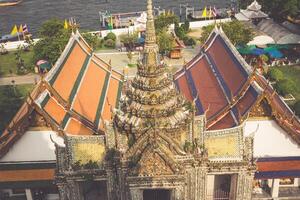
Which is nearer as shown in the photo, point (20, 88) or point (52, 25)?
point (20, 88)

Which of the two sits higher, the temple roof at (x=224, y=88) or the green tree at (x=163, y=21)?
the temple roof at (x=224, y=88)

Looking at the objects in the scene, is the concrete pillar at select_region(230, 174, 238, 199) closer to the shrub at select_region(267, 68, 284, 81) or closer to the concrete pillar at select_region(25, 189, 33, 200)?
the concrete pillar at select_region(25, 189, 33, 200)

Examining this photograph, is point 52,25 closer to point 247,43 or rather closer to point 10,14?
point 247,43

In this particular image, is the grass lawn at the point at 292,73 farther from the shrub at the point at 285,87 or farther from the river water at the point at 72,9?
the river water at the point at 72,9

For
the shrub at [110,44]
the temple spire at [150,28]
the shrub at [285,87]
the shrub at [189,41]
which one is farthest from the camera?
the shrub at [110,44]

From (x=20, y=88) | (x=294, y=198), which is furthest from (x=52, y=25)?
(x=294, y=198)

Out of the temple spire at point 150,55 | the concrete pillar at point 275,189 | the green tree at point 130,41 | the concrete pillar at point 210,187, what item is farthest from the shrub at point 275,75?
the temple spire at point 150,55

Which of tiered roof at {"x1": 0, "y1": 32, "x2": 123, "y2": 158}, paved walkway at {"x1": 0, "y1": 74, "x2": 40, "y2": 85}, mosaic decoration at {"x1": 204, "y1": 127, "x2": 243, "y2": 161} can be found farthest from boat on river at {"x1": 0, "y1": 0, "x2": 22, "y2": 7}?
mosaic decoration at {"x1": 204, "y1": 127, "x2": 243, "y2": 161}
